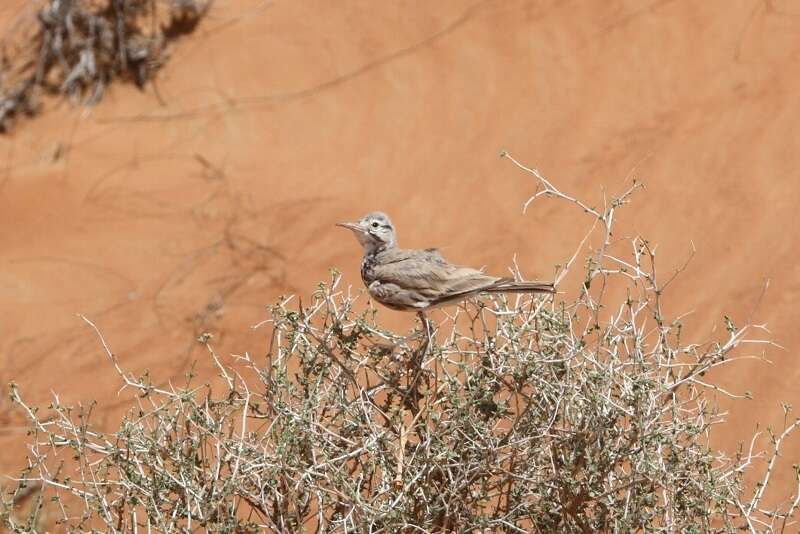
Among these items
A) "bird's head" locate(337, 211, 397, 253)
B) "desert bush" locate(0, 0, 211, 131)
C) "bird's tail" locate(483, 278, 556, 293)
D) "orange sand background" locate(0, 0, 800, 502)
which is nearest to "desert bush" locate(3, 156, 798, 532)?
"bird's tail" locate(483, 278, 556, 293)

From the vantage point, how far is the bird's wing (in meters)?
4.26

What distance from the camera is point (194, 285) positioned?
7.39 m

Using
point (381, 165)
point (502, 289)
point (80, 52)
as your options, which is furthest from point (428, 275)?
point (80, 52)

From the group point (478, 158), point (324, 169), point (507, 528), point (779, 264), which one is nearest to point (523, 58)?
point (478, 158)

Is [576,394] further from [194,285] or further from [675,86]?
[675,86]

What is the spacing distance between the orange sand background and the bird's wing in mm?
2328

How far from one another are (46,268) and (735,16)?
4.77 metres

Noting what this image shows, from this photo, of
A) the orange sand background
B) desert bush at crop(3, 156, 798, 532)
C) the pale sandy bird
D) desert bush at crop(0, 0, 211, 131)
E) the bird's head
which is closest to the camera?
desert bush at crop(3, 156, 798, 532)

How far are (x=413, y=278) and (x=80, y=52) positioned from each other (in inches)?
204

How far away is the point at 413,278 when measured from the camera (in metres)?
4.38

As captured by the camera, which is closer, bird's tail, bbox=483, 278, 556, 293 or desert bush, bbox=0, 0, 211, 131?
bird's tail, bbox=483, 278, 556, 293

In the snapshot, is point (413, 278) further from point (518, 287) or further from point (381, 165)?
point (381, 165)

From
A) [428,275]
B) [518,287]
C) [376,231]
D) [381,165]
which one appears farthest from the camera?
[381,165]

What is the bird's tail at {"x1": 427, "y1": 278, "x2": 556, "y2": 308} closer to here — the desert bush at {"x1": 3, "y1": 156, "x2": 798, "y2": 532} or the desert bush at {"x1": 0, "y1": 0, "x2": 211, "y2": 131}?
the desert bush at {"x1": 3, "y1": 156, "x2": 798, "y2": 532}
